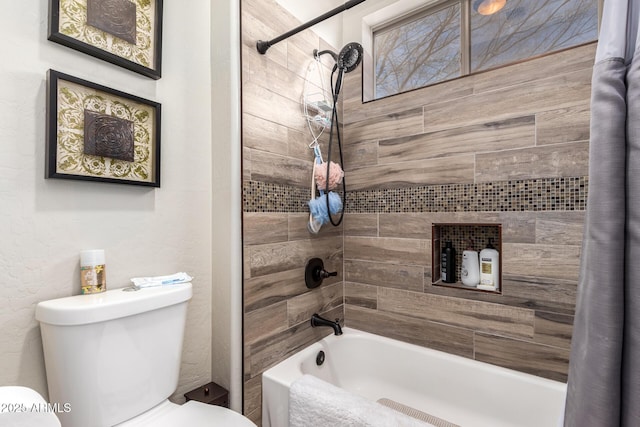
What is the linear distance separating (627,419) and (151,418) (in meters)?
1.30

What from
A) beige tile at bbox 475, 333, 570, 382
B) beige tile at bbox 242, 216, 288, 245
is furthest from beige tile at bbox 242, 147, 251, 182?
beige tile at bbox 475, 333, 570, 382

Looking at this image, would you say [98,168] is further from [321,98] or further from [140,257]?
[321,98]

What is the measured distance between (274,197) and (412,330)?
110cm

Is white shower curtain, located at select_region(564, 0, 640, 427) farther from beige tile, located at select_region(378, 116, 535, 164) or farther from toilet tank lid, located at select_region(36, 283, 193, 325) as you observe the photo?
toilet tank lid, located at select_region(36, 283, 193, 325)

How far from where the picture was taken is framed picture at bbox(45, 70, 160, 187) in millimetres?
1000

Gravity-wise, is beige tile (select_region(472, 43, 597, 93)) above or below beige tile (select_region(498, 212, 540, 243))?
above

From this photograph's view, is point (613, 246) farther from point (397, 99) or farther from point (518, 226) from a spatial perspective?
point (397, 99)

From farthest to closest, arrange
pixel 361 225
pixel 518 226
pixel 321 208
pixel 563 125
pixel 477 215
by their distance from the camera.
→ pixel 361 225
pixel 321 208
pixel 477 215
pixel 518 226
pixel 563 125

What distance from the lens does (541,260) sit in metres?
1.44

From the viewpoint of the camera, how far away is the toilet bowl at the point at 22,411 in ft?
1.78

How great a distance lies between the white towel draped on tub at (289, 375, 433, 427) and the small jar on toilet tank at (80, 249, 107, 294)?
829 millimetres

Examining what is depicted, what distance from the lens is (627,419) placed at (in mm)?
618

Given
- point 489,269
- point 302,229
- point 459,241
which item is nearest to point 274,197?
point 302,229

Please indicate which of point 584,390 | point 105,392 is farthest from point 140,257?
point 584,390
